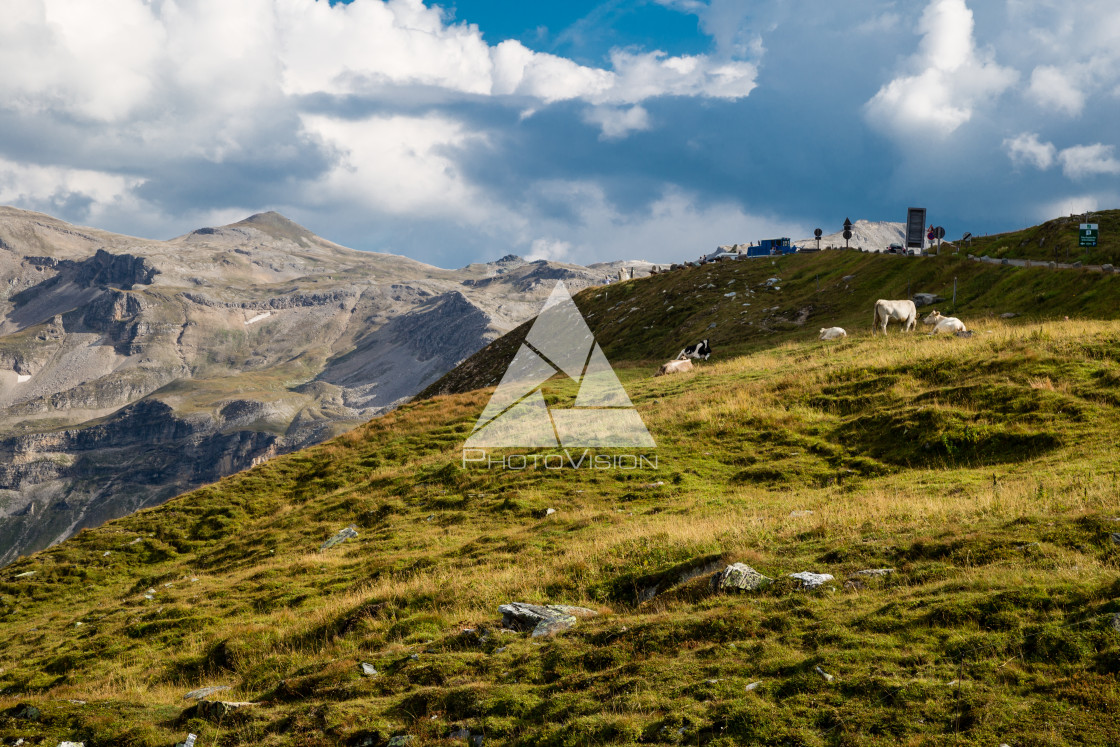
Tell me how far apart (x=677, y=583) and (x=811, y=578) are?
2780 millimetres

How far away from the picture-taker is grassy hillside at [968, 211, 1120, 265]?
49.1 meters

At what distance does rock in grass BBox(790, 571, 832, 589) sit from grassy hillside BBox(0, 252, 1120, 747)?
0.23 metres

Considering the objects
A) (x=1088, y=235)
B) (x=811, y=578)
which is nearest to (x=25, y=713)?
(x=811, y=578)

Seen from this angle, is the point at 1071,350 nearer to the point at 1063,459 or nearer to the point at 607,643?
the point at 1063,459

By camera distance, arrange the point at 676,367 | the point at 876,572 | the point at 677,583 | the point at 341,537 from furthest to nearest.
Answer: the point at 676,367, the point at 341,537, the point at 677,583, the point at 876,572

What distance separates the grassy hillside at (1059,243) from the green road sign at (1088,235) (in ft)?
3.76

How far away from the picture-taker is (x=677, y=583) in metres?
14.7

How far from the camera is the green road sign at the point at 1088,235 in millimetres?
48000

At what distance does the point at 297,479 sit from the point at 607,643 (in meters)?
30.3

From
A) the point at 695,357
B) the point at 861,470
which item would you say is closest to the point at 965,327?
the point at 695,357

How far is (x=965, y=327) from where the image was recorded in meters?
41.2

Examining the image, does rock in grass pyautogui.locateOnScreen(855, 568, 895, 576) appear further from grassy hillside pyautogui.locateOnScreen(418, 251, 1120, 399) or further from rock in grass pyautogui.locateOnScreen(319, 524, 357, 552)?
grassy hillside pyautogui.locateOnScreen(418, 251, 1120, 399)

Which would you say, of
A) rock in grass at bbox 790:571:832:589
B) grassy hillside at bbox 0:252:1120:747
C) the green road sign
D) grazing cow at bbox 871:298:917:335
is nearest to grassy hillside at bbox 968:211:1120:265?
the green road sign

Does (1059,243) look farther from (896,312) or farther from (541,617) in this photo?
(541,617)
